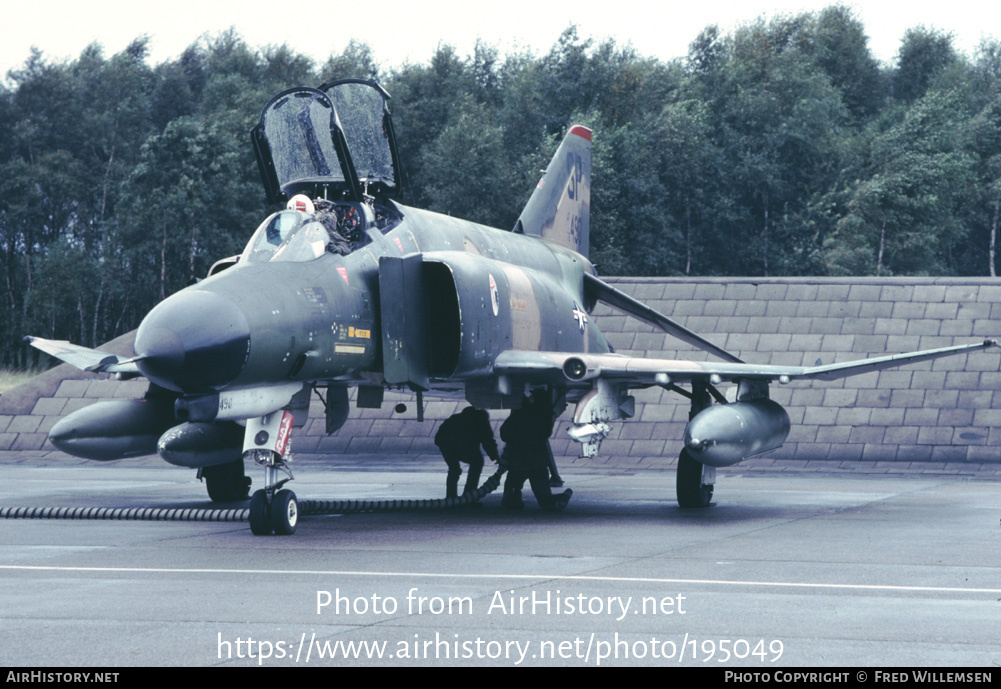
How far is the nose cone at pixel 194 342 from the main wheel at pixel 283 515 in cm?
163

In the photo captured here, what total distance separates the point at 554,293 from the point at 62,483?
848 centimetres

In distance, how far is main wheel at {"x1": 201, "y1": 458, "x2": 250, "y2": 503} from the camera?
15.3 meters

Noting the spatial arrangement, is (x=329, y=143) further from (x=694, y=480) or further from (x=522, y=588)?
(x=522, y=588)

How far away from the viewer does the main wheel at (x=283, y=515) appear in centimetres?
1141

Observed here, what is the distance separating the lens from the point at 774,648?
6.02 meters

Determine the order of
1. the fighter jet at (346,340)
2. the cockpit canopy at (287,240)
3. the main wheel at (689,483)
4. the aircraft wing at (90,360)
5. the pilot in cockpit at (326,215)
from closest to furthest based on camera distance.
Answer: the fighter jet at (346,340)
the cockpit canopy at (287,240)
the pilot in cockpit at (326,215)
the aircraft wing at (90,360)
the main wheel at (689,483)

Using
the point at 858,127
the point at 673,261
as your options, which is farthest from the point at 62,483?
the point at 858,127

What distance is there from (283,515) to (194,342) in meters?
2.24

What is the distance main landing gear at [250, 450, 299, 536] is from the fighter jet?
0.02 metres

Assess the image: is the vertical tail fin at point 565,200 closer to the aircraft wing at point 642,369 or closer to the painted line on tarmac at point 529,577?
the aircraft wing at point 642,369

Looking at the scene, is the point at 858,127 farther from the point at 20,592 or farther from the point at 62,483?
the point at 20,592

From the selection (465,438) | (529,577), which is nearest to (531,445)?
(465,438)

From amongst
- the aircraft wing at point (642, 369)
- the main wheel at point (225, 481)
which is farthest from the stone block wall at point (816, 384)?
the main wheel at point (225, 481)

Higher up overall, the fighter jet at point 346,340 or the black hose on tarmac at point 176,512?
the fighter jet at point 346,340
